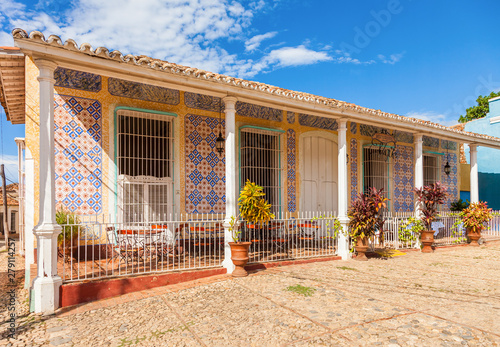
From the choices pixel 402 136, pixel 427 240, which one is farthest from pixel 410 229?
pixel 402 136

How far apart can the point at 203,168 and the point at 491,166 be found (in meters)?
12.6

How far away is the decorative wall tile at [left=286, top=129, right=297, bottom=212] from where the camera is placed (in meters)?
8.96

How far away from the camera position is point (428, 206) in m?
9.02

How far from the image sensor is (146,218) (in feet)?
23.5

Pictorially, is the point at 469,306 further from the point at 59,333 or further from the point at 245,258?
the point at 59,333

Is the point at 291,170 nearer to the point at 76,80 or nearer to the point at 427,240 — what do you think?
the point at 427,240

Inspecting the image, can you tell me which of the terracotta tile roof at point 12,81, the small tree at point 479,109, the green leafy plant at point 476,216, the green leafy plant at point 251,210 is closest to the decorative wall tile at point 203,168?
the green leafy plant at point 251,210

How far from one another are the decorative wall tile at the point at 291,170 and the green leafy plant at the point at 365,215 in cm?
168

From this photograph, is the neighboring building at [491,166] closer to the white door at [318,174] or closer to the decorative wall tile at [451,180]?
the decorative wall tile at [451,180]

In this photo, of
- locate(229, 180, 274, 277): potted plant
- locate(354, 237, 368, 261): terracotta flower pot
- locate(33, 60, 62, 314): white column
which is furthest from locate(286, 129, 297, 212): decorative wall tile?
locate(33, 60, 62, 314): white column

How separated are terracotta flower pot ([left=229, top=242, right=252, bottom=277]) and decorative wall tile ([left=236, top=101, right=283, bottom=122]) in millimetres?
3492

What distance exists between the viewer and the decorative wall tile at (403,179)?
10.9 meters

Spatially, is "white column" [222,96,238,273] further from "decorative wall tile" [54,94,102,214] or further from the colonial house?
"decorative wall tile" [54,94,102,214]

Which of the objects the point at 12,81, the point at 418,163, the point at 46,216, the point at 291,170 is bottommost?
the point at 46,216
